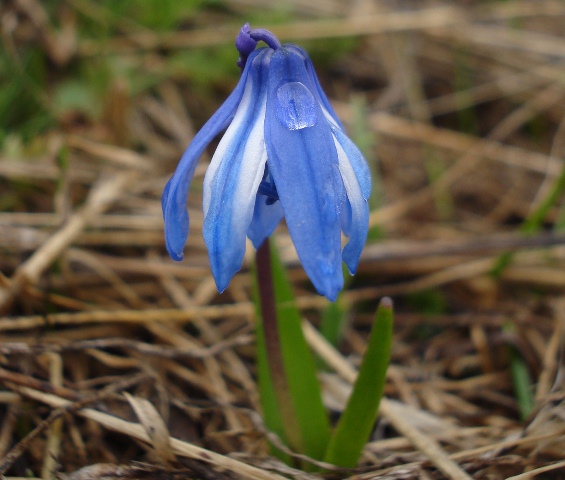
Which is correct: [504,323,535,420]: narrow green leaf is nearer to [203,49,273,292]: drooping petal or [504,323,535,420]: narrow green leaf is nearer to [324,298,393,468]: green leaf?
[324,298,393,468]: green leaf

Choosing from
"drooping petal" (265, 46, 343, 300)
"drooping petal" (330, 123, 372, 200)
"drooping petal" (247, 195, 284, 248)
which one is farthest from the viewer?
"drooping petal" (247, 195, 284, 248)

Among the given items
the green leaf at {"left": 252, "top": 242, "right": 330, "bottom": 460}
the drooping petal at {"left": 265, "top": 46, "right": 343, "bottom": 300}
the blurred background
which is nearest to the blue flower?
the drooping petal at {"left": 265, "top": 46, "right": 343, "bottom": 300}

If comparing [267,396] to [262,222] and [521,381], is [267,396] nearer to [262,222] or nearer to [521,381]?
[262,222]

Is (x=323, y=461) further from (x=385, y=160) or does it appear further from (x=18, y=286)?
(x=385, y=160)

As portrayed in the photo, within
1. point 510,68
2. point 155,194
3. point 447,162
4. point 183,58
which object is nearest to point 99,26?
point 183,58

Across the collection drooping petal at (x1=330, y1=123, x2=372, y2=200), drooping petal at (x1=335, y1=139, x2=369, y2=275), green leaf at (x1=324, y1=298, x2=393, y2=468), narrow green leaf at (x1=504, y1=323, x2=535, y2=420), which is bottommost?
green leaf at (x1=324, y1=298, x2=393, y2=468)
